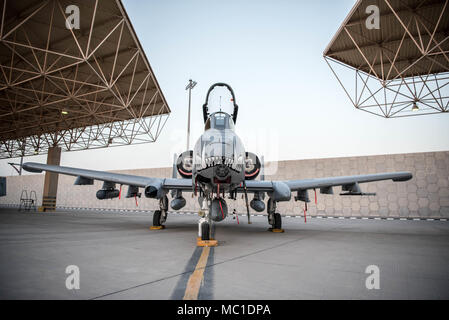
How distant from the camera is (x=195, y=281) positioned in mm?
3049

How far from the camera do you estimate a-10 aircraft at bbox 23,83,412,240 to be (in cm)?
577

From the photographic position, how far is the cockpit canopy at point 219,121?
6.85 metres

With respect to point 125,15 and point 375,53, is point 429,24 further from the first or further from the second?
point 125,15

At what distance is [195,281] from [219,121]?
4.66 metres

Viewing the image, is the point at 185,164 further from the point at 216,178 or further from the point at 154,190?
the point at 216,178

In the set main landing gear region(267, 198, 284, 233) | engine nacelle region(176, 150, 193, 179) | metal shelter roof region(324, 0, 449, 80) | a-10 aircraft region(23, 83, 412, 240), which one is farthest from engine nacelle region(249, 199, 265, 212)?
metal shelter roof region(324, 0, 449, 80)

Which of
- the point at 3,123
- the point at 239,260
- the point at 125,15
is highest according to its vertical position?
the point at 125,15

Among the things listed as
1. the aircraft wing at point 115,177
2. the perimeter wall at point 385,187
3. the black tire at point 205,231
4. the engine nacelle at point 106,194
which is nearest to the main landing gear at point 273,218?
the aircraft wing at point 115,177

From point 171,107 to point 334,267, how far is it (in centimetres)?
1919

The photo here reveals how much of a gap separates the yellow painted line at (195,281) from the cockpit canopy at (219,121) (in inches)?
143

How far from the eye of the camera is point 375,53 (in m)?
13.5

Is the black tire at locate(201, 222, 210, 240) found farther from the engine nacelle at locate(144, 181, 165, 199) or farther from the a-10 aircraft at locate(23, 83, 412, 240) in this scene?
the engine nacelle at locate(144, 181, 165, 199)
